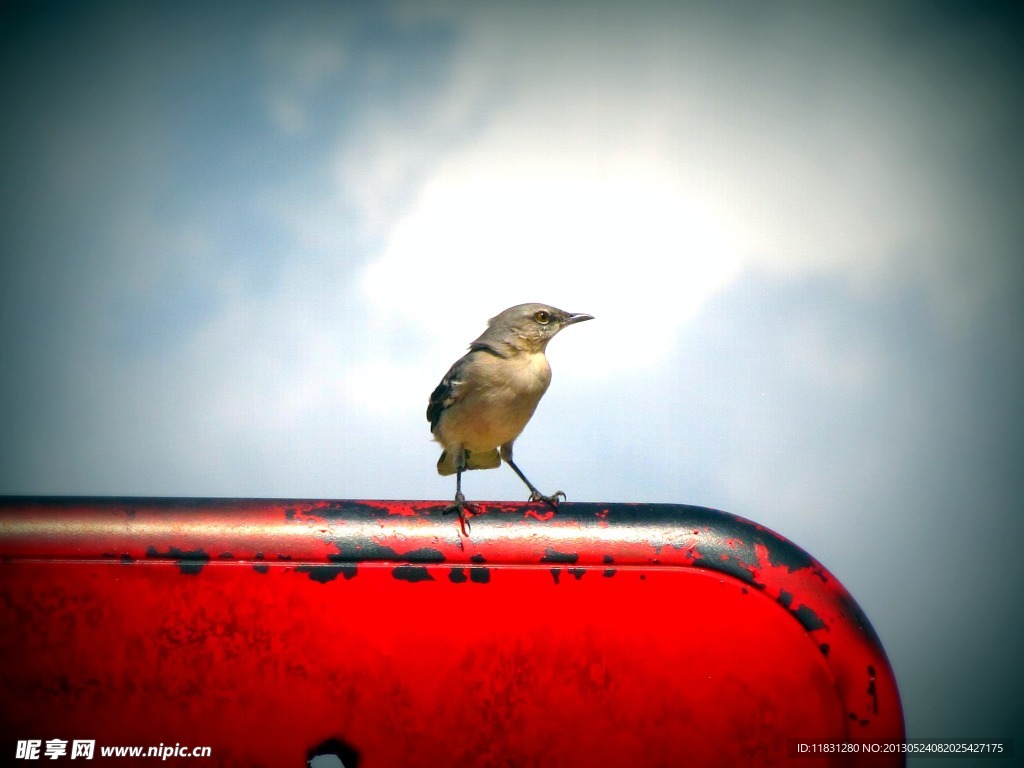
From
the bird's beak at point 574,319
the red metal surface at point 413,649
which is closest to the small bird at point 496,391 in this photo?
the bird's beak at point 574,319

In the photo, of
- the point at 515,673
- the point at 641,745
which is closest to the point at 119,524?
the point at 515,673

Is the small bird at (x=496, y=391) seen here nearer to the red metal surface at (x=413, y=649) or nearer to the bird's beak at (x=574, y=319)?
the bird's beak at (x=574, y=319)

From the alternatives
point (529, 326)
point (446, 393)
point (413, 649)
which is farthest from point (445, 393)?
point (413, 649)

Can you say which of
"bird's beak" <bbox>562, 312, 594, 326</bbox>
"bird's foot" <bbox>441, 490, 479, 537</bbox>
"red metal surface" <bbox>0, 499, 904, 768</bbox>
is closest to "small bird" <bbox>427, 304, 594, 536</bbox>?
"bird's beak" <bbox>562, 312, 594, 326</bbox>

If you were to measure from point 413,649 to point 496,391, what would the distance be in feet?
11.4

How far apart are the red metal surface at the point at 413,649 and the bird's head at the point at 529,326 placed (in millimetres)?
3752

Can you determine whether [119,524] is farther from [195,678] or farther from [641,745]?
[641,745]

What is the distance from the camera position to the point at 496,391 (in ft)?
17.9

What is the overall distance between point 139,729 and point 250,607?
0.39 m

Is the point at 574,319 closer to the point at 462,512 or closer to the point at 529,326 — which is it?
the point at 529,326

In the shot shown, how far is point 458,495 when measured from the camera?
474 cm

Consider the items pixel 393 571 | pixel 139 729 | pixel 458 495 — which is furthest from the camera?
pixel 458 495

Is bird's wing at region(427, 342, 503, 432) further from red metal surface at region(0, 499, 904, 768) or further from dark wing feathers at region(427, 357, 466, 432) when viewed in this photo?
red metal surface at region(0, 499, 904, 768)

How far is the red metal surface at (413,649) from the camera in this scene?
78.5 inches
